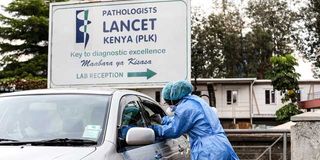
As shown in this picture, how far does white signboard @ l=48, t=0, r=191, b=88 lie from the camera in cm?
991

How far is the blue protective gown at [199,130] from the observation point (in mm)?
5316

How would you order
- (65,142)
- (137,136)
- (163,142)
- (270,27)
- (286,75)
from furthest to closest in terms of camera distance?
(270,27), (286,75), (163,142), (137,136), (65,142)

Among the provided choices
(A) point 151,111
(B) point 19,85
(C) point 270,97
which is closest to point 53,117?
(A) point 151,111

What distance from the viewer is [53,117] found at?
4602mm

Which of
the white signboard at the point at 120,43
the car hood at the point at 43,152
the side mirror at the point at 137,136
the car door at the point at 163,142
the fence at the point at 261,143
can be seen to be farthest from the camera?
the white signboard at the point at 120,43

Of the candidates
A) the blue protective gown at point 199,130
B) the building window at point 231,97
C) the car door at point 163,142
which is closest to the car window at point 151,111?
the car door at point 163,142

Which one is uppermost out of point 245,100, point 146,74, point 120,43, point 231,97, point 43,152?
point 120,43

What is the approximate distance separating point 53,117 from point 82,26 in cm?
597

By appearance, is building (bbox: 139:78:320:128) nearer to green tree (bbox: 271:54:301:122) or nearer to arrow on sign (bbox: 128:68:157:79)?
green tree (bbox: 271:54:301:122)

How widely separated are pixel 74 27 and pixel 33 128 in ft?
20.0

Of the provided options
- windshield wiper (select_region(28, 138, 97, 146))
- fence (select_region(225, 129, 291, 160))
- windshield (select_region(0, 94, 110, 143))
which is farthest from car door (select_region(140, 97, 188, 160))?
fence (select_region(225, 129, 291, 160))

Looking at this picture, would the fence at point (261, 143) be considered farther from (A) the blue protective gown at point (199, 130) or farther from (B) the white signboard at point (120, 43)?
(A) the blue protective gown at point (199, 130)

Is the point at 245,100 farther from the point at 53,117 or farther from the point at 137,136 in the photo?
the point at 137,136

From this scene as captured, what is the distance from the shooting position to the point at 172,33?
32.7 feet
